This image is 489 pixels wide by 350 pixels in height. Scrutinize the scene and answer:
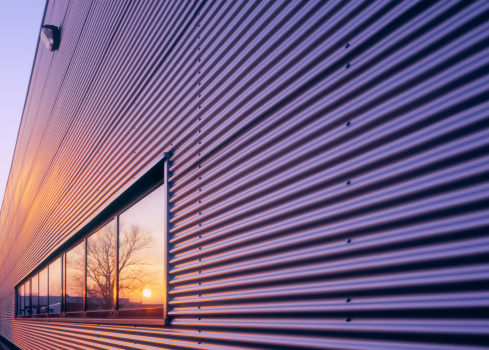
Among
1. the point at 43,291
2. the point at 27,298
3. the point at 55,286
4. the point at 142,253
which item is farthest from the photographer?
the point at 27,298

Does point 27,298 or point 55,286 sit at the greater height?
point 55,286

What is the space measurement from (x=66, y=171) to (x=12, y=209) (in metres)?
14.1

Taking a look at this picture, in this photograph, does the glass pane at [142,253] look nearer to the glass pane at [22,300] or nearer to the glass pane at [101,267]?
the glass pane at [101,267]

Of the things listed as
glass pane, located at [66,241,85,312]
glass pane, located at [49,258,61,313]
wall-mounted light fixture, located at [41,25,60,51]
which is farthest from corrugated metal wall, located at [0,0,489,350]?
glass pane, located at [49,258,61,313]

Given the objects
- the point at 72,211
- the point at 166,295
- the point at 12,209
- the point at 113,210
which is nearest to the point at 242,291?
the point at 166,295

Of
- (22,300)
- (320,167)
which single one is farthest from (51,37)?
(22,300)

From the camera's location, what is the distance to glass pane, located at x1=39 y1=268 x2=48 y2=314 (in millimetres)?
11805

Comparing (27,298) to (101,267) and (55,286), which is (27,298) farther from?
(101,267)

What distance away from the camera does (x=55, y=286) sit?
1041 cm

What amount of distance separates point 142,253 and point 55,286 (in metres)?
7.06

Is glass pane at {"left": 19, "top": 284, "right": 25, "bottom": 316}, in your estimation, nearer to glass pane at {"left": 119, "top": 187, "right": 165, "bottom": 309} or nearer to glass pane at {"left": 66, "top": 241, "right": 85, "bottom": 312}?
glass pane at {"left": 66, "top": 241, "right": 85, "bottom": 312}

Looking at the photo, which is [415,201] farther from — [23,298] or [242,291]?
[23,298]

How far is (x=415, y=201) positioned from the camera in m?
1.61

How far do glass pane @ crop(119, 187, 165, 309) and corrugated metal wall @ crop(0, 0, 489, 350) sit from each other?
376 millimetres
